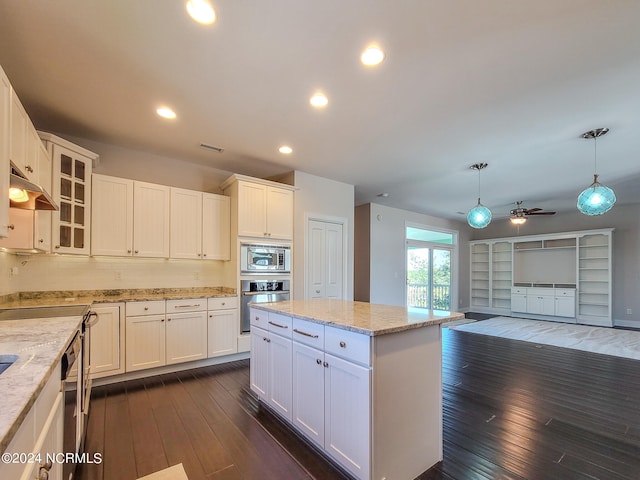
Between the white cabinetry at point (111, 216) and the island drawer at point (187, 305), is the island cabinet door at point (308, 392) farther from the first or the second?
the white cabinetry at point (111, 216)

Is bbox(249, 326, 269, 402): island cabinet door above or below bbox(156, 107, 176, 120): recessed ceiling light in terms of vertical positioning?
below

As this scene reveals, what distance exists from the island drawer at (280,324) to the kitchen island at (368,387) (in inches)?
1.3

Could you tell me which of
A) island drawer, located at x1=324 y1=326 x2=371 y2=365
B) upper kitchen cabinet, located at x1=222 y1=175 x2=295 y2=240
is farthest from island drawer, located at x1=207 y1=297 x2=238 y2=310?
island drawer, located at x1=324 y1=326 x2=371 y2=365

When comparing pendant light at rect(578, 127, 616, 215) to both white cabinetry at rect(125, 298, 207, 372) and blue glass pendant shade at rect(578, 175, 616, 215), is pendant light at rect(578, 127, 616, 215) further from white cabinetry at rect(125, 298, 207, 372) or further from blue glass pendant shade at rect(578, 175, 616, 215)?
white cabinetry at rect(125, 298, 207, 372)

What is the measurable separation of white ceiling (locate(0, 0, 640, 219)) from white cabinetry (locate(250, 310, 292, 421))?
1.92 meters

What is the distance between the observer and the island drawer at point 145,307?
3.29 m

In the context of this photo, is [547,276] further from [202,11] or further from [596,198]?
[202,11]

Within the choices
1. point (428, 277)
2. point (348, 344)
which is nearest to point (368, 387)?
point (348, 344)

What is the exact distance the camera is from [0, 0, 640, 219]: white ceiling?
1768mm

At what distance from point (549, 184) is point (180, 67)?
5.86 meters

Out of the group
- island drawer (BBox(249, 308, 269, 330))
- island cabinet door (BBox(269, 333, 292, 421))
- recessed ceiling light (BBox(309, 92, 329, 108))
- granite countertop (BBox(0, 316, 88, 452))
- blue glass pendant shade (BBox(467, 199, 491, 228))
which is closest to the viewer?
granite countertop (BBox(0, 316, 88, 452))

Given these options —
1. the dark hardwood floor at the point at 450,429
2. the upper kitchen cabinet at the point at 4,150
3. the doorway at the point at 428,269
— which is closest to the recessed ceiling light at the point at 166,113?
the upper kitchen cabinet at the point at 4,150

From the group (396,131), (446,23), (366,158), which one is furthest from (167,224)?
(446,23)

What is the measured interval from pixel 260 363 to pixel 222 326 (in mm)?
1330
